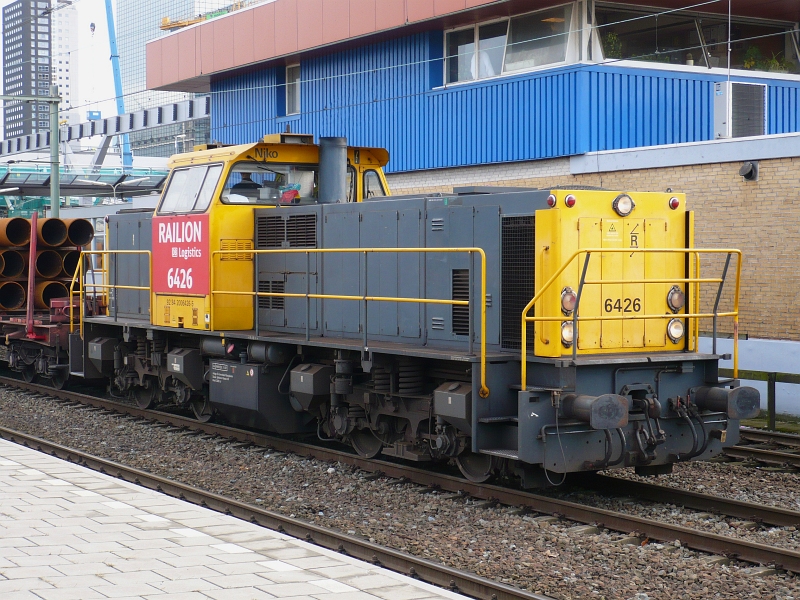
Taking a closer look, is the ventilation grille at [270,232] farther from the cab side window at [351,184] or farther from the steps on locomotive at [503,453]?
the steps on locomotive at [503,453]

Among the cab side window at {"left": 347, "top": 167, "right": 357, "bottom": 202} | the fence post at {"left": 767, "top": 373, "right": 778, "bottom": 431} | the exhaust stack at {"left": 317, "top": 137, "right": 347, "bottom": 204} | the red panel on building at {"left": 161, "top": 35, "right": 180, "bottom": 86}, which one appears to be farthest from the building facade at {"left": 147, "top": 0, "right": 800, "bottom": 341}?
the exhaust stack at {"left": 317, "top": 137, "right": 347, "bottom": 204}

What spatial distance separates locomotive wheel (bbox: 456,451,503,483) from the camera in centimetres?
780

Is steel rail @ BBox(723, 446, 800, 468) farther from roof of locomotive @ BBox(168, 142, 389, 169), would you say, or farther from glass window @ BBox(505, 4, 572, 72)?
glass window @ BBox(505, 4, 572, 72)

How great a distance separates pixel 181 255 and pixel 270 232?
129 cm

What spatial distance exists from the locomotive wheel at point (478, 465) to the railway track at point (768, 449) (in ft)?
9.67

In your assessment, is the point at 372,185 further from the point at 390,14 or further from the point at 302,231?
Answer: the point at 390,14

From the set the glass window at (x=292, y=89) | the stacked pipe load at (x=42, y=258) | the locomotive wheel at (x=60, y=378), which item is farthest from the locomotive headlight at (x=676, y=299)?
the glass window at (x=292, y=89)

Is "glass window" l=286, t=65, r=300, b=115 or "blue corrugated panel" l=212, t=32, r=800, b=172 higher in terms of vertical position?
"glass window" l=286, t=65, r=300, b=115

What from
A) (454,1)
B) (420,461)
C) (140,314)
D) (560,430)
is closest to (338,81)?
(454,1)

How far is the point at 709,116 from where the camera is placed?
693 inches

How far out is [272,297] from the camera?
34.9 ft

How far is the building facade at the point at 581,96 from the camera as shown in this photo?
45.6 ft

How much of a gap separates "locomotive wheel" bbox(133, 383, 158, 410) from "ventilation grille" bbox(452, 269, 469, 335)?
569 cm

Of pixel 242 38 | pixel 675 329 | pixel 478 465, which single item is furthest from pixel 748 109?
pixel 242 38
